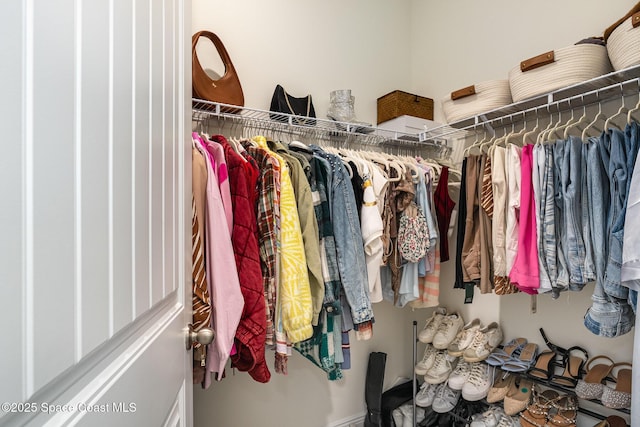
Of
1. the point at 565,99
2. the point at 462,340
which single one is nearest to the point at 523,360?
the point at 462,340

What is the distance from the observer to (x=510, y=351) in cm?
167

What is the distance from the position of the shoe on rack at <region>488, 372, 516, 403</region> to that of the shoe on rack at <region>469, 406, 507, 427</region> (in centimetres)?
5

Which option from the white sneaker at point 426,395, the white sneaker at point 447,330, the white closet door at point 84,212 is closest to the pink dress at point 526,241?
the white sneaker at point 447,330

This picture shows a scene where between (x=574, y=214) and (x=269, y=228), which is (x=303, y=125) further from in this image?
(x=574, y=214)

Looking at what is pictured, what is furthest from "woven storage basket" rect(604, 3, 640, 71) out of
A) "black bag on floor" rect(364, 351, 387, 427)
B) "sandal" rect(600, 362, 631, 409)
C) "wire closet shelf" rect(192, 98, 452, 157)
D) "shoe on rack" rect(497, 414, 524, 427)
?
Answer: "black bag on floor" rect(364, 351, 387, 427)

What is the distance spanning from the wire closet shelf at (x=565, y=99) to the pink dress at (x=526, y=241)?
0.92ft

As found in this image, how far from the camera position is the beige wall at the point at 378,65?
1.64 m

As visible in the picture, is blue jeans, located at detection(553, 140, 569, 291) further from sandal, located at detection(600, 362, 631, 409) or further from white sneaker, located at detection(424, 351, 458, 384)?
white sneaker, located at detection(424, 351, 458, 384)

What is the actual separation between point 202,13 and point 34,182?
171cm

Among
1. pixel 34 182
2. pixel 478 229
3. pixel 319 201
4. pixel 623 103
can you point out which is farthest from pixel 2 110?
pixel 623 103

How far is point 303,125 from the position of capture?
5.78ft

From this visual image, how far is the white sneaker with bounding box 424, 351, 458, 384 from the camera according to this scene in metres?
1.82

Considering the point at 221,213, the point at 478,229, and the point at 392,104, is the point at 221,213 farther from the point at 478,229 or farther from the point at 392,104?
the point at 392,104

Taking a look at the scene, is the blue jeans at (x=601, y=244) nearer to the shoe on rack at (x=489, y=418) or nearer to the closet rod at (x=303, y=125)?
the shoe on rack at (x=489, y=418)
